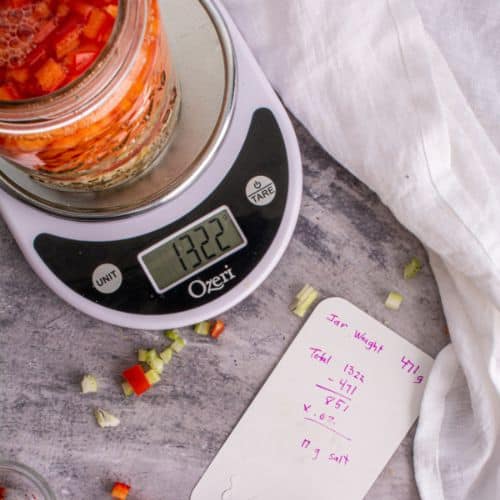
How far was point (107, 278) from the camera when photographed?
75 centimetres

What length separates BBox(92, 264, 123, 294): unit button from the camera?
75 centimetres

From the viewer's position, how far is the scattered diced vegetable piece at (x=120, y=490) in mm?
800

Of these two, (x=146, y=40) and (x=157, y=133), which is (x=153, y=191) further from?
(x=146, y=40)

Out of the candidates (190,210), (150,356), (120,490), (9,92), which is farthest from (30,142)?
(120,490)

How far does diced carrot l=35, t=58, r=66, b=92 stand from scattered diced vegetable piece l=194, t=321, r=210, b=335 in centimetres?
38

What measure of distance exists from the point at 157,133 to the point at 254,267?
0.19 meters

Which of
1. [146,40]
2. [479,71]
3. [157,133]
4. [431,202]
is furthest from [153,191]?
[479,71]

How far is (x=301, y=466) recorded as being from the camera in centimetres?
81

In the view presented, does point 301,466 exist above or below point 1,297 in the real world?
below

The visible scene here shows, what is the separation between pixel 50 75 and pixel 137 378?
410mm

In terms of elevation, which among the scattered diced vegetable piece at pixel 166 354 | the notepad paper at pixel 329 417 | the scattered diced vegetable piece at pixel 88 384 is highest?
the scattered diced vegetable piece at pixel 88 384

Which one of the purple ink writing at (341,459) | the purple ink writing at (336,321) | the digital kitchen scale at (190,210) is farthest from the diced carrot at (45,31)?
the purple ink writing at (341,459)

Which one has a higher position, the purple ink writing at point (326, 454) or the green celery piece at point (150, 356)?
the green celery piece at point (150, 356)

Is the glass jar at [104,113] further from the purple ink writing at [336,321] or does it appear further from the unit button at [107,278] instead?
the purple ink writing at [336,321]
